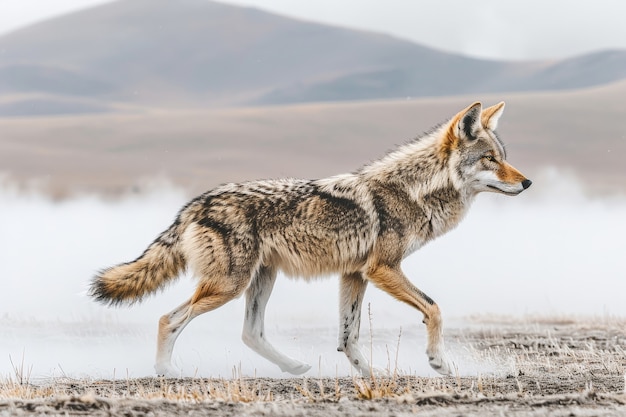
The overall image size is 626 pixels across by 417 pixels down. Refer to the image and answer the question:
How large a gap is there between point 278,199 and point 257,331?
106 cm

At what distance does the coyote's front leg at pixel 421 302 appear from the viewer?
652cm

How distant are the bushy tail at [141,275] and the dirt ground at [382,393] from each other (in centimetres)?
62

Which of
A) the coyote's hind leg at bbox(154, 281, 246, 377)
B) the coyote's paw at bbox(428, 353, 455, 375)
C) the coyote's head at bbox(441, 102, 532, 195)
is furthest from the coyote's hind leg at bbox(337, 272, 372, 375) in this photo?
the coyote's head at bbox(441, 102, 532, 195)

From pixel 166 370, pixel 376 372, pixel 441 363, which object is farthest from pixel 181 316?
pixel 441 363

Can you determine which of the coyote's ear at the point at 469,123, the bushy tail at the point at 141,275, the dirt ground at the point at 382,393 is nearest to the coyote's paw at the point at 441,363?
the dirt ground at the point at 382,393

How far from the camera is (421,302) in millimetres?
6574

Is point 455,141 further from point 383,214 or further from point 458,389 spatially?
point 458,389

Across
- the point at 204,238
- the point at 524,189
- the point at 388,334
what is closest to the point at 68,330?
the point at 388,334

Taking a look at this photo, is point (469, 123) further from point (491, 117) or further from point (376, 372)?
point (376, 372)

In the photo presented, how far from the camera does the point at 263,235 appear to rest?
21.7ft

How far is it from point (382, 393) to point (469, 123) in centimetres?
253

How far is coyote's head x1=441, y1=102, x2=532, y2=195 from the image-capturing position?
6.77 metres

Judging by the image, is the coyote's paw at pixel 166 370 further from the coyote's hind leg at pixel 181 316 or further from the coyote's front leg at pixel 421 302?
the coyote's front leg at pixel 421 302

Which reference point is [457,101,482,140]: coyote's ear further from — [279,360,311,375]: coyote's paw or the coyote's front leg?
[279,360,311,375]: coyote's paw
